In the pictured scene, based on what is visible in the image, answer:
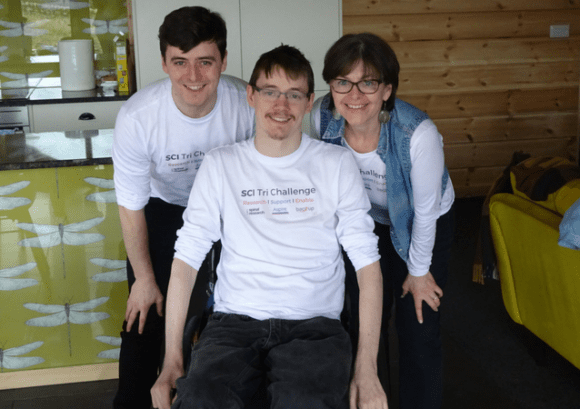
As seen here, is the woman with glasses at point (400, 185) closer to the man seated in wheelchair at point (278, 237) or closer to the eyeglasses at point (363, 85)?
the eyeglasses at point (363, 85)

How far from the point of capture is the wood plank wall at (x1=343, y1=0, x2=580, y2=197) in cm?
443

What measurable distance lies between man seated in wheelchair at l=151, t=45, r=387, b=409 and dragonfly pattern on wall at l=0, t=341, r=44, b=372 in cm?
105

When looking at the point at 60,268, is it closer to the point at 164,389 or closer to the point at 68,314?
the point at 68,314

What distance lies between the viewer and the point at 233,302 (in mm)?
1562

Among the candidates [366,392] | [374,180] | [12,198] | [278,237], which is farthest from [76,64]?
[366,392]

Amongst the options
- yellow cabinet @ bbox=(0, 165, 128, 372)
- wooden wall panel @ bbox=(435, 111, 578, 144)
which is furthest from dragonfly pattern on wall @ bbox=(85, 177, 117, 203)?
wooden wall panel @ bbox=(435, 111, 578, 144)

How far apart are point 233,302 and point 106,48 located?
3398mm

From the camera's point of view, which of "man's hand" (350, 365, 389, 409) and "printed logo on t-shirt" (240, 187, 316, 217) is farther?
"printed logo on t-shirt" (240, 187, 316, 217)

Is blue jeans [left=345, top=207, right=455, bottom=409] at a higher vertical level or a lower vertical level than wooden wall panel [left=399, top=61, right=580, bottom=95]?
lower

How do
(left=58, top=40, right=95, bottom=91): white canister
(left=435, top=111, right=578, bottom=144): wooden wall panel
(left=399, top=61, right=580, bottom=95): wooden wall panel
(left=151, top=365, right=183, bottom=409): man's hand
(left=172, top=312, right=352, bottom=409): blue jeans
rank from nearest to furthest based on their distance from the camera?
(left=172, top=312, right=352, bottom=409): blue jeans
(left=151, top=365, right=183, bottom=409): man's hand
(left=58, top=40, right=95, bottom=91): white canister
(left=399, top=61, right=580, bottom=95): wooden wall panel
(left=435, top=111, right=578, bottom=144): wooden wall panel

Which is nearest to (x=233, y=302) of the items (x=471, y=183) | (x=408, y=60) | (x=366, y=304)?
(x=366, y=304)

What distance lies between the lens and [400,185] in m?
1.73

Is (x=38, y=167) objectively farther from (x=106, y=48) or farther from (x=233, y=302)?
(x=106, y=48)

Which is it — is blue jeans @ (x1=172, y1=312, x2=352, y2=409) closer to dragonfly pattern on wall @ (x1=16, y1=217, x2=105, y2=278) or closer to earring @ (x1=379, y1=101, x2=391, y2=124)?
earring @ (x1=379, y1=101, x2=391, y2=124)
